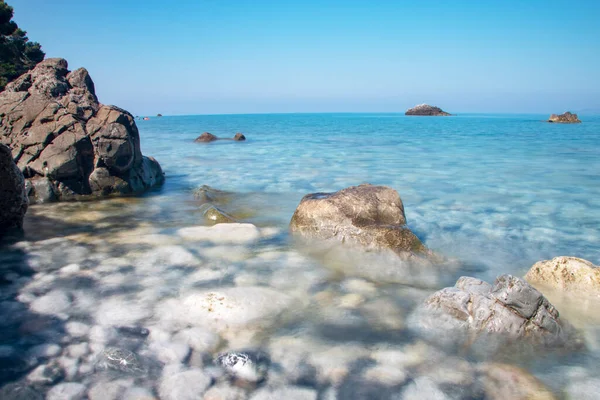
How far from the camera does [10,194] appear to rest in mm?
6312

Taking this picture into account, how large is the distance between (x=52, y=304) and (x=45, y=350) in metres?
0.96

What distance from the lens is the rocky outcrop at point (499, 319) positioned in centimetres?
393

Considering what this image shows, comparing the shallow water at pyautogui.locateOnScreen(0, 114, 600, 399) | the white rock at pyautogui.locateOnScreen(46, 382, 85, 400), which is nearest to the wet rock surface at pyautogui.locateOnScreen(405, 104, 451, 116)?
the shallow water at pyautogui.locateOnScreen(0, 114, 600, 399)

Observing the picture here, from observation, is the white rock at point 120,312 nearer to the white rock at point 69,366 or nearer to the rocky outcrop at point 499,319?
the white rock at point 69,366

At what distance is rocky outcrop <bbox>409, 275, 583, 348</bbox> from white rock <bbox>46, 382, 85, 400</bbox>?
2.91 metres

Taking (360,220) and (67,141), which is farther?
(67,141)

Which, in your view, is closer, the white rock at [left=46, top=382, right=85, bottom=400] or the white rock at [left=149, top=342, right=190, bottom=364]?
the white rock at [left=46, top=382, right=85, bottom=400]

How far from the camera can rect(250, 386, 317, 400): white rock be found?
309 cm

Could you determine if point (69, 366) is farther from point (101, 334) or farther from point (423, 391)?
point (423, 391)

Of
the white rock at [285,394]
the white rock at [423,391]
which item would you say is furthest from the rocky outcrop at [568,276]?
the white rock at [285,394]

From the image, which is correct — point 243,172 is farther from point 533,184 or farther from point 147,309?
point 147,309

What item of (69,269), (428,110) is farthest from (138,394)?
(428,110)

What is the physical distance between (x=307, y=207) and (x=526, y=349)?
148 inches

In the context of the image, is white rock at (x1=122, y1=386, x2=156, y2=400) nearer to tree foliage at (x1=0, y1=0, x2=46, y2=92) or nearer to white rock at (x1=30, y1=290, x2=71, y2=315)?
white rock at (x1=30, y1=290, x2=71, y2=315)
